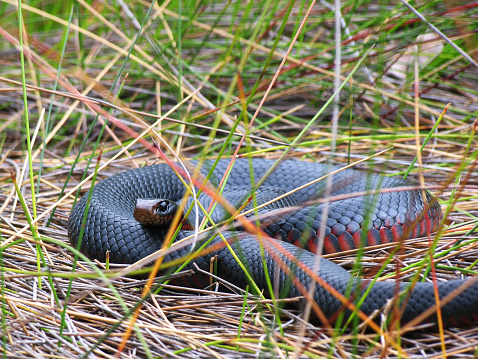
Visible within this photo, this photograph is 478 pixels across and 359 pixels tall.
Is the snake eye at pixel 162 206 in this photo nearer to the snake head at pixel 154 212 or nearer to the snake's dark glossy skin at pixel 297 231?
the snake head at pixel 154 212

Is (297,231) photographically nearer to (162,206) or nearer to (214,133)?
(162,206)

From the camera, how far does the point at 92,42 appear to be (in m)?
5.43

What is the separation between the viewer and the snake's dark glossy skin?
1.98 meters

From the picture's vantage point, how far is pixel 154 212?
9.14ft

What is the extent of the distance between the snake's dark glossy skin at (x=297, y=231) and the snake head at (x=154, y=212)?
0.06 m

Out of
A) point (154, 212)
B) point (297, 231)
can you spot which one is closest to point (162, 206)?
point (154, 212)

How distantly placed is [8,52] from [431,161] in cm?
430

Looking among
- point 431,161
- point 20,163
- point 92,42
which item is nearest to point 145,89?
point 92,42

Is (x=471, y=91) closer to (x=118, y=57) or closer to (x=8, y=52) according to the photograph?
(x=118, y=57)

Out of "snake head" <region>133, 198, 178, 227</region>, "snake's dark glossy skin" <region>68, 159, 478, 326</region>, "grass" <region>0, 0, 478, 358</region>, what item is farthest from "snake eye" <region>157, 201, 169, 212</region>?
"grass" <region>0, 0, 478, 358</region>

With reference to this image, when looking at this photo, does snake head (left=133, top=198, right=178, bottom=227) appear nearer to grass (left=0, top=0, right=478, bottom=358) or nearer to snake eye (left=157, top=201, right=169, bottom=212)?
snake eye (left=157, top=201, right=169, bottom=212)

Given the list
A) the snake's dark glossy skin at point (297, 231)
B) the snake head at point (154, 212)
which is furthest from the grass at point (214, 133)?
the snake head at point (154, 212)

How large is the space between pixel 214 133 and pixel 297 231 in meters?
1.10

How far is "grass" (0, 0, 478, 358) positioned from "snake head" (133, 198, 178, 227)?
0.32 meters
